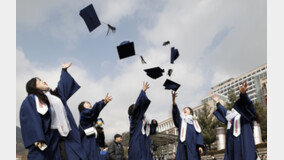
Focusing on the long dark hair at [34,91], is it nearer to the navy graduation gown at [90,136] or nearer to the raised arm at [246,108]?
the navy graduation gown at [90,136]

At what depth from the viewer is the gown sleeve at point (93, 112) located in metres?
5.20

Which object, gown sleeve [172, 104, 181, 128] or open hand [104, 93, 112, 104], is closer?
open hand [104, 93, 112, 104]

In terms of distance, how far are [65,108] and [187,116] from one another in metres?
3.75

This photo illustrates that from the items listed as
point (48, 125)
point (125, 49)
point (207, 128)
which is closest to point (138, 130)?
point (125, 49)

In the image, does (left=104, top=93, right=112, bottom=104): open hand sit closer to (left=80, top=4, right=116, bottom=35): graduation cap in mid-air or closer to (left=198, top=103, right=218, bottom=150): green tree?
(left=80, top=4, right=116, bottom=35): graduation cap in mid-air

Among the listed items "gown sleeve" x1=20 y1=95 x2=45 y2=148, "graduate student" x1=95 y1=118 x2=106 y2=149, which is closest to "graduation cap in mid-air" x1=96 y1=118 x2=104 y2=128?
"graduate student" x1=95 y1=118 x2=106 y2=149

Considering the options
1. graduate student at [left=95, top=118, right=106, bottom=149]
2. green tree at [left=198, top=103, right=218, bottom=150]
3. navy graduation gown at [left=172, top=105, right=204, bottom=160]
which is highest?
graduate student at [left=95, top=118, right=106, bottom=149]

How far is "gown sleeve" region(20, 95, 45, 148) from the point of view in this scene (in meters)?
3.08

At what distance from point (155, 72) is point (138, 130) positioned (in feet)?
6.28

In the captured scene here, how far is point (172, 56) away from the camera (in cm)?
793

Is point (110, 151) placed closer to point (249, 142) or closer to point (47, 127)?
point (249, 142)

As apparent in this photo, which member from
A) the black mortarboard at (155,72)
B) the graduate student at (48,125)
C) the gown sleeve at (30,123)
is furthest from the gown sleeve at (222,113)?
the gown sleeve at (30,123)

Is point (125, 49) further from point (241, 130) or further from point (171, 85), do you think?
point (241, 130)

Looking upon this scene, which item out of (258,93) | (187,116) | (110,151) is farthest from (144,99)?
(258,93)
